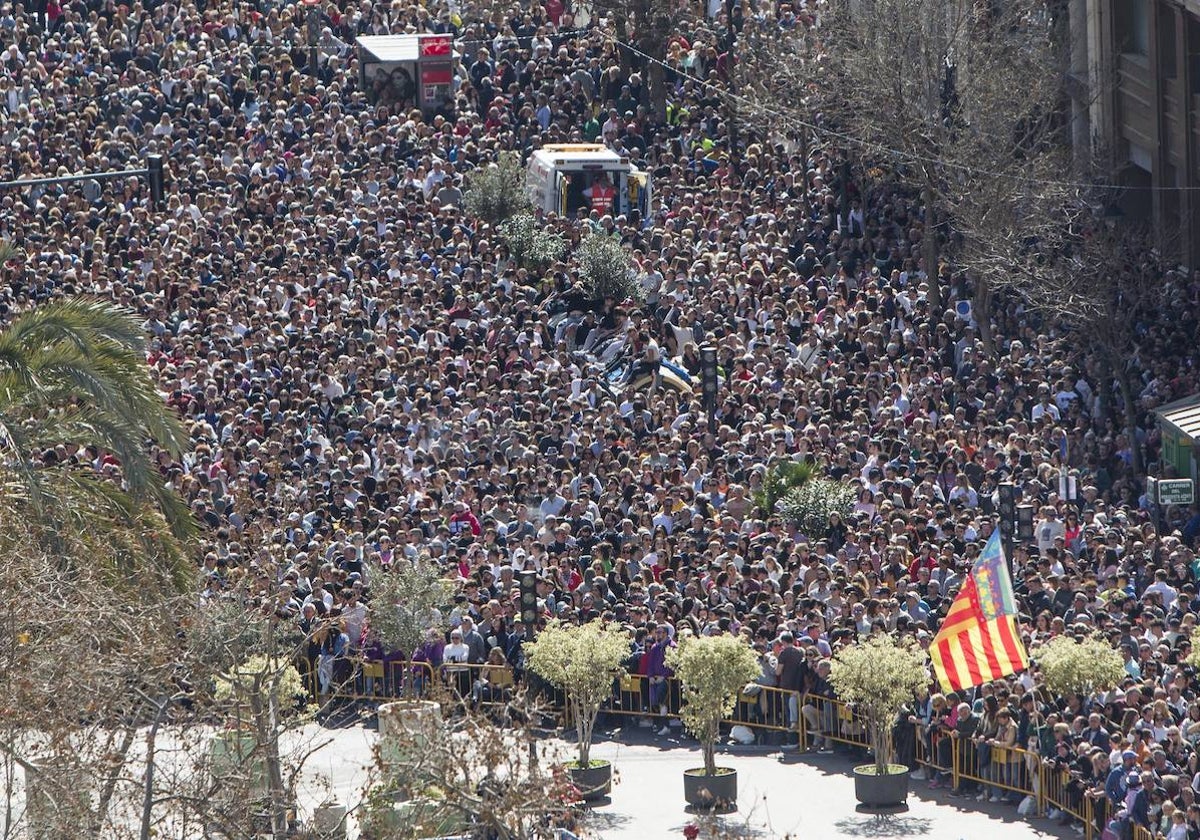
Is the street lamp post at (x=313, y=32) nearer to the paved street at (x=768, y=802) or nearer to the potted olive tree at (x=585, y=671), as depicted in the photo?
the paved street at (x=768, y=802)

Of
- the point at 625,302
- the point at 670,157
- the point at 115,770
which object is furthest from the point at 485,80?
the point at 115,770

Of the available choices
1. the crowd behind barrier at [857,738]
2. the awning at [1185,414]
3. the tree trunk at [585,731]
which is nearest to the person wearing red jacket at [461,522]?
the crowd behind barrier at [857,738]

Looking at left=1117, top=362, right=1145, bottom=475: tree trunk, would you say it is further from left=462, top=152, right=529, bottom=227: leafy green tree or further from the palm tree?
the palm tree

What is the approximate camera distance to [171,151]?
4481cm

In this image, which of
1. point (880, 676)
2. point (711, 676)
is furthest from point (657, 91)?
point (880, 676)

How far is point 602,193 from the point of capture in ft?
138

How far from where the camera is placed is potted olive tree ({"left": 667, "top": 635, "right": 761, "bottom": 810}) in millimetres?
26250

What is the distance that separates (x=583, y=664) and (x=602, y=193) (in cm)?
1660

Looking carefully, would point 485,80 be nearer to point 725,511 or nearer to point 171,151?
point 171,151

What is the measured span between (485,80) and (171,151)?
635 centimetres

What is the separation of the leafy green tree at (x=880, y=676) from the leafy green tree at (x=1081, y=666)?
163 cm

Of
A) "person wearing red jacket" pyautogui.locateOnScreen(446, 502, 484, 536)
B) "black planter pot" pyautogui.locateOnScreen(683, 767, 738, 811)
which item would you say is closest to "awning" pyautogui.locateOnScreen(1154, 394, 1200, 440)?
"black planter pot" pyautogui.locateOnScreen(683, 767, 738, 811)

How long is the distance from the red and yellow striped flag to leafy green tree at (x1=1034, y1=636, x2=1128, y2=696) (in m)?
0.34

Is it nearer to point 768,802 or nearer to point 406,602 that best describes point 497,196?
point 406,602
